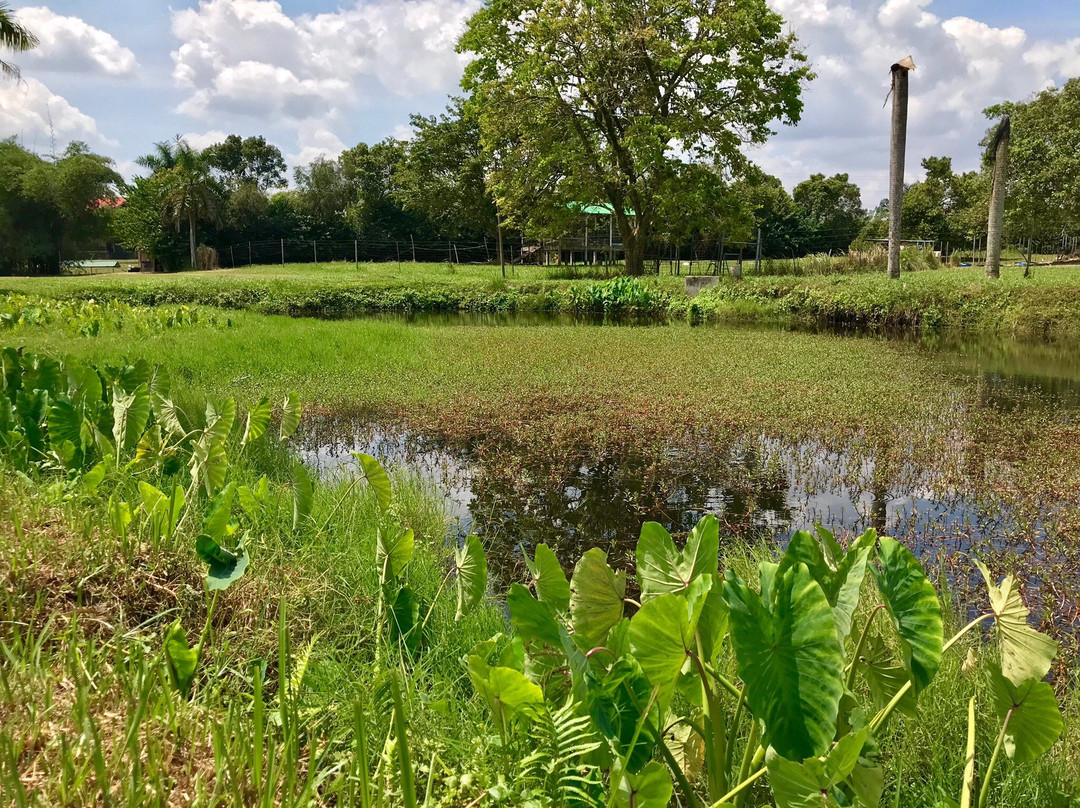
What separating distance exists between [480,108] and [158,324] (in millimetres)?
13860

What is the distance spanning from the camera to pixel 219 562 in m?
1.65

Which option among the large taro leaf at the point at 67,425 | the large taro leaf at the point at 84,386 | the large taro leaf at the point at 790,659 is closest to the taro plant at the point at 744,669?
the large taro leaf at the point at 790,659

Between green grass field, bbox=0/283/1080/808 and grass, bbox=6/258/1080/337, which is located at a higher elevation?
grass, bbox=6/258/1080/337

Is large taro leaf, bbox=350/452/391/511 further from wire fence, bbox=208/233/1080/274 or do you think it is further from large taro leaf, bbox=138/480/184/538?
wire fence, bbox=208/233/1080/274

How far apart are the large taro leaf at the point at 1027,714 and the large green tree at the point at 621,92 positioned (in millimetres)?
18483

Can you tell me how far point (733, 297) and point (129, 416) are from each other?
1385cm

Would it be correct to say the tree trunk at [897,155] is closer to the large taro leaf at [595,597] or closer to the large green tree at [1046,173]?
the large green tree at [1046,173]

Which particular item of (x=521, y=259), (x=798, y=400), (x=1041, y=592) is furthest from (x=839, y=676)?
(x=521, y=259)

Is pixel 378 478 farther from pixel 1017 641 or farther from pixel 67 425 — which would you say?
pixel 1017 641

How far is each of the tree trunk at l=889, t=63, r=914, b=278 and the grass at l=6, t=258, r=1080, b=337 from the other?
664 millimetres

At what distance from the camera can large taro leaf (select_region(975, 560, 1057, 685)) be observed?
1.16 meters

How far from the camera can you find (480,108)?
20.8 metres

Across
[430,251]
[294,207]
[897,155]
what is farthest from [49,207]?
[897,155]

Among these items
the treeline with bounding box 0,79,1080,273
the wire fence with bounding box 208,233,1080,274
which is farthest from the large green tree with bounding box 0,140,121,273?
the wire fence with bounding box 208,233,1080,274
